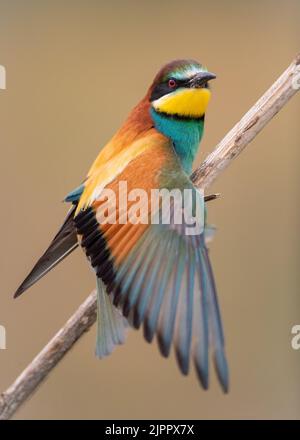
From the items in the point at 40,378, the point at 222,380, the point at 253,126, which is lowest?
the point at 40,378

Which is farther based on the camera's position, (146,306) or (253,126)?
(253,126)

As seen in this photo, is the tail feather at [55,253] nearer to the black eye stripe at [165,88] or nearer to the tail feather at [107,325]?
the tail feather at [107,325]

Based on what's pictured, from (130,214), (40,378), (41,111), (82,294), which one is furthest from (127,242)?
(41,111)

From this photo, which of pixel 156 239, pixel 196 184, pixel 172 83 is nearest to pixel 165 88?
pixel 172 83

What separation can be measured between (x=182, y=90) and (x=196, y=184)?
26cm

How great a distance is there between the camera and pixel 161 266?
153 cm

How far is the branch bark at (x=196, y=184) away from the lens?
1.63 meters

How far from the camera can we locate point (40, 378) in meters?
1.63

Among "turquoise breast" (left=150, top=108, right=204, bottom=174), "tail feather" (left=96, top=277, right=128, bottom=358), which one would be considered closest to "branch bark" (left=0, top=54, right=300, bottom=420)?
"tail feather" (left=96, top=277, right=128, bottom=358)

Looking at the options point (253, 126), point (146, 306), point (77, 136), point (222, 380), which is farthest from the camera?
point (77, 136)

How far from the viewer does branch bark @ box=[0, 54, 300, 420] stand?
1.63m

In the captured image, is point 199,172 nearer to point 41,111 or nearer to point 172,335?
point 172,335

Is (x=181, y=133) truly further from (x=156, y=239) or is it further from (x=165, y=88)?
(x=156, y=239)

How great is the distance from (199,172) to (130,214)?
0.65ft
